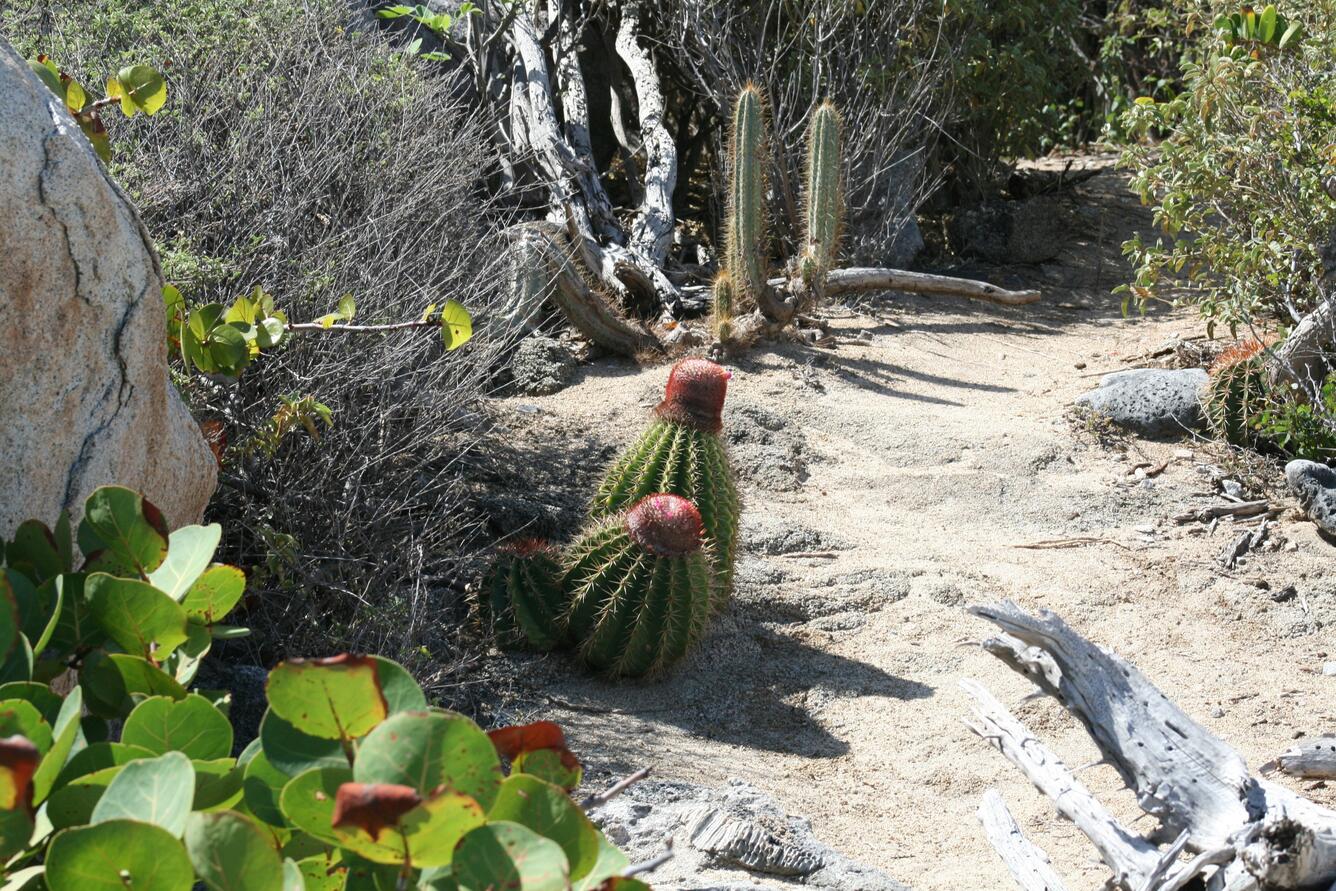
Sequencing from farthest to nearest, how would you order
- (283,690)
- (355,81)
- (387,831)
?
(355,81)
(283,690)
(387,831)

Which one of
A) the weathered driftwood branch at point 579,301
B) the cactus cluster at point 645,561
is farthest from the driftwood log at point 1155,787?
the weathered driftwood branch at point 579,301

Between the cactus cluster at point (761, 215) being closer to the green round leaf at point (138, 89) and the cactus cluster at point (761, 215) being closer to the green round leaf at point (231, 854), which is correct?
the green round leaf at point (138, 89)

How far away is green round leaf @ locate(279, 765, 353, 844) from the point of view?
1.10m

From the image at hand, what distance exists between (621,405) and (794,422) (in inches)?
31.7

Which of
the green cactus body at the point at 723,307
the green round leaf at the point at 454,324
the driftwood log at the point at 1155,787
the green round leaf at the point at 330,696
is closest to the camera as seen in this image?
the green round leaf at the point at 330,696

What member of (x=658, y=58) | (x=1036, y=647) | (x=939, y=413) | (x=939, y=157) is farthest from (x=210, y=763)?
(x=939, y=157)

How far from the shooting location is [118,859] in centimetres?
102

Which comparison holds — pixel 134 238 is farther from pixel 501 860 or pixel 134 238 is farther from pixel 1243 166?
pixel 1243 166

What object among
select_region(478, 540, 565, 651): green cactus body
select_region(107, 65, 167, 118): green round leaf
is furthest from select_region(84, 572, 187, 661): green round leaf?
select_region(478, 540, 565, 651): green cactus body

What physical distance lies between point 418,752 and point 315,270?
3123 mm

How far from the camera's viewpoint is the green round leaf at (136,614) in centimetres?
141

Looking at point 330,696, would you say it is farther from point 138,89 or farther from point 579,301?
point 579,301

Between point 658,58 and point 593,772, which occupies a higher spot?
point 658,58

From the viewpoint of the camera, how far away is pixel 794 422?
612cm
